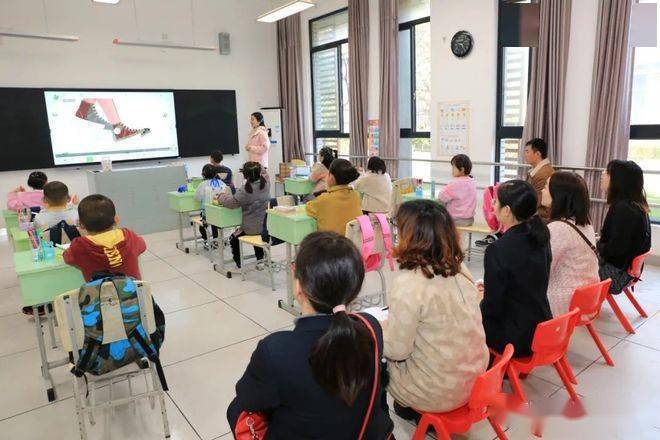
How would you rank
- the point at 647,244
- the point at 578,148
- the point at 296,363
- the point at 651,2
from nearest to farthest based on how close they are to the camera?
→ the point at 296,363, the point at 647,244, the point at 651,2, the point at 578,148

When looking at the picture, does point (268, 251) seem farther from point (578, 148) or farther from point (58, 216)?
point (578, 148)

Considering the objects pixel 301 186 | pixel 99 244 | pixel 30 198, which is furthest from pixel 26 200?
pixel 301 186

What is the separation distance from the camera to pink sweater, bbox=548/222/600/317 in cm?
256

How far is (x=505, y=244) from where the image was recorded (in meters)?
2.13

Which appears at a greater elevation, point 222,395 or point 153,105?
point 153,105

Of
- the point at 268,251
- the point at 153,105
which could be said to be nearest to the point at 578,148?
the point at 268,251

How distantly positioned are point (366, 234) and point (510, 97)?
12.1ft

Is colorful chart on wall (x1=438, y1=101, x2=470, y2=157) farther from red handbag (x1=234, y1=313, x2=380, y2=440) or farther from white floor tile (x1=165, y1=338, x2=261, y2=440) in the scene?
red handbag (x1=234, y1=313, x2=380, y2=440)

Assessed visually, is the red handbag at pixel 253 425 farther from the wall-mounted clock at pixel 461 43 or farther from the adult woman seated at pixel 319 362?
the wall-mounted clock at pixel 461 43

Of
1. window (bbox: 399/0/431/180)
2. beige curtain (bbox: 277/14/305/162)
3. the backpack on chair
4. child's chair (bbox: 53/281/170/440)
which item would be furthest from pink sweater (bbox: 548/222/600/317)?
beige curtain (bbox: 277/14/305/162)

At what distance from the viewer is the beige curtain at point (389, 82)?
6.95 m

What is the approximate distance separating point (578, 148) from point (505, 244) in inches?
149

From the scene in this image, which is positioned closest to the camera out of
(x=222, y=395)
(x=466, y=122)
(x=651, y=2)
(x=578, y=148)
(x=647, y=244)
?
(x=222, y=395)

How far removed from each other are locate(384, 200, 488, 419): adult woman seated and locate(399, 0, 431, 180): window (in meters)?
5.48
